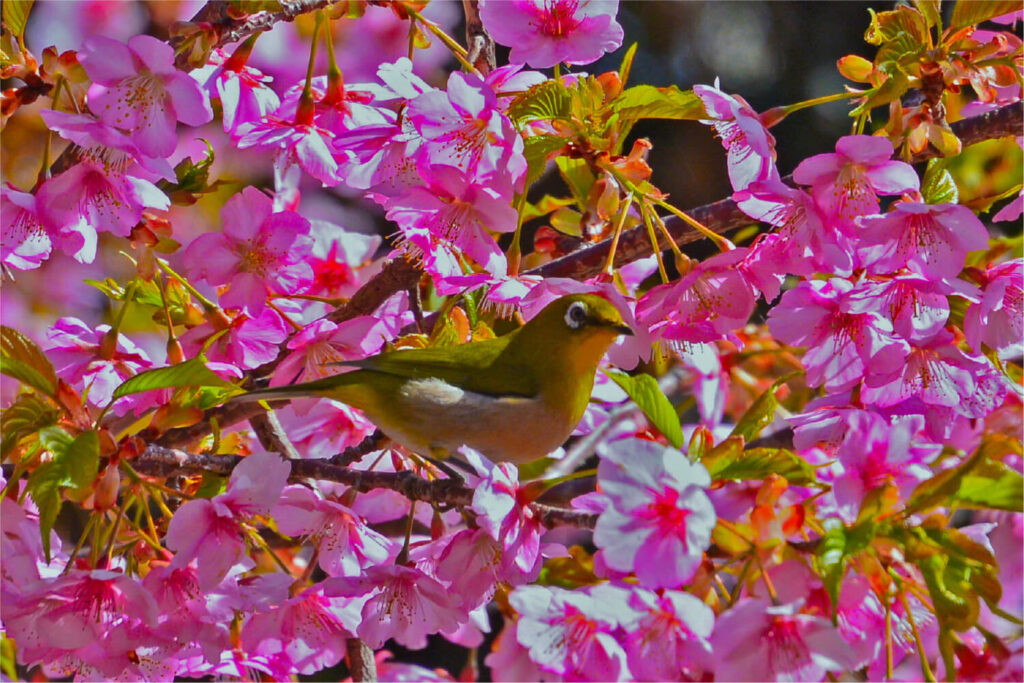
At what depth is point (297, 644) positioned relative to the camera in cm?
117

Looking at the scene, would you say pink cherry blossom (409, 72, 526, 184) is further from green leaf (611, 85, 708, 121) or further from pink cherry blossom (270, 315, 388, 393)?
pink cherry blossom (270, 315, 388, 393)

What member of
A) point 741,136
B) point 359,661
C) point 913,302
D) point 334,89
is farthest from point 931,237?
point 359,661

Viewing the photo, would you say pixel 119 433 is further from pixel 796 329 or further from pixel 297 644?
pixel 796 329

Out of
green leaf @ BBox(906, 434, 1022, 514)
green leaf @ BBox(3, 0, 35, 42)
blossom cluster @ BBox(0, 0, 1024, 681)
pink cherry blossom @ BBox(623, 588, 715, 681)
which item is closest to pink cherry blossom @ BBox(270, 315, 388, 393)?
blossom cluster @ BBox(0, 0, 1024, 681)

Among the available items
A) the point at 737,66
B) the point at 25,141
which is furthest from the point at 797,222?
the point at 25,141

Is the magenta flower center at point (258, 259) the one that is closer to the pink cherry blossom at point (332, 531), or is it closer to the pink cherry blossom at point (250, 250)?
the pink cherry blossom at point (250, 250)

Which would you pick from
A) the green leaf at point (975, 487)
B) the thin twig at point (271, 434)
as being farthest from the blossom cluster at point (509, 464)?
the thin twig at point (271, 434)

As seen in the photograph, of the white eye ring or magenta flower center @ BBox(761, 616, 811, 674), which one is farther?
the white eye ring

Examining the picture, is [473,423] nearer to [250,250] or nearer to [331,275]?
[250,250]

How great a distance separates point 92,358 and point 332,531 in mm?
374

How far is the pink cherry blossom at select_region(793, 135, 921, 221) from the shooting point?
0.97 meters

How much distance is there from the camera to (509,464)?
958mm

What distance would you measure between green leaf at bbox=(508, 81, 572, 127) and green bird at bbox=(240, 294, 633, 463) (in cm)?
18

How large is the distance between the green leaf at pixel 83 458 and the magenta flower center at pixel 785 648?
57 cm
